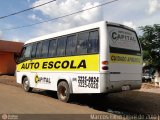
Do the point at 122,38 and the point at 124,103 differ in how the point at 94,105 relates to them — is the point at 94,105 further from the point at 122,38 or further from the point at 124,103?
the point at 122,38

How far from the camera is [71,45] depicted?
11.4 m

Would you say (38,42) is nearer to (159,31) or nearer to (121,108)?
(121,108)

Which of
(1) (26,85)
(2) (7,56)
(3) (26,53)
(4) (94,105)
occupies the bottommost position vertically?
(4) (94,105)

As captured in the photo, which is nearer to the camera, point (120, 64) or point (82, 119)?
point (82, 119)

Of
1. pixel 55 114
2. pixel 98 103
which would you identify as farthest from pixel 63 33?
pixel 55 114

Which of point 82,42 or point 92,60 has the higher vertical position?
point 82,42

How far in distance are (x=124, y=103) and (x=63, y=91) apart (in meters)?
2.61

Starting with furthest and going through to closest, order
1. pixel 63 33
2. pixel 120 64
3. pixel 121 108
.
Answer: pixel 63 33 < pixel 121 108 < pixel 120 64

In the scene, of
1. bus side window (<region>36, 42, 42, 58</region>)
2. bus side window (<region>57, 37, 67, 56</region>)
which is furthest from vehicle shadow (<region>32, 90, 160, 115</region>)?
bus side window (<region>36, 42, 42, 58</region>)

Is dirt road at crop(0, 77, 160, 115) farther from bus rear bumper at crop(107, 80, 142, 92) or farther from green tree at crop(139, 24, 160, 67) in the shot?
green tree at crop(139, 24, 160, 67)

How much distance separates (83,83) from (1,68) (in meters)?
26.2

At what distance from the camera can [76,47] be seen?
433 inches

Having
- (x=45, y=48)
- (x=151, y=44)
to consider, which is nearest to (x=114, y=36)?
(x=45, y=48)

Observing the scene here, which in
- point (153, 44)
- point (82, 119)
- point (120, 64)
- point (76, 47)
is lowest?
point (82, 119)
